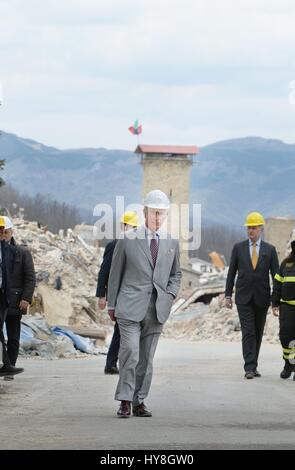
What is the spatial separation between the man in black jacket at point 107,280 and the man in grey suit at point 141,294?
2393mm

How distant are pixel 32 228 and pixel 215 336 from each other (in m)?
14.1

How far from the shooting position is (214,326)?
138 feet

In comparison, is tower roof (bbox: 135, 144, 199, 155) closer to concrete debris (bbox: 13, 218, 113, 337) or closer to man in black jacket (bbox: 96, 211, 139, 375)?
concrete debris (bbox: 13, 218, 113, 337)

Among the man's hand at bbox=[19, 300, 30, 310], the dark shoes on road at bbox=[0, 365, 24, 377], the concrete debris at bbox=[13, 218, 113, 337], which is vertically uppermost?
the man's hand at bbox=[19, 300, 30, 310]

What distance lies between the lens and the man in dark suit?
16891 millimetres

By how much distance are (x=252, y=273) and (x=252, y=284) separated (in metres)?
0.15

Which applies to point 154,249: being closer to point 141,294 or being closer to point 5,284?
point 141,294

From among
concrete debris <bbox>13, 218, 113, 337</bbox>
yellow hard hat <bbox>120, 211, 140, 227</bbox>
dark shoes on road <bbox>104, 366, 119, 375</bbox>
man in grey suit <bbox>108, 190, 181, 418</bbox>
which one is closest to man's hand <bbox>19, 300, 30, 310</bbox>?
dark shoes on road <bbox>104, 366, 119, 375</bbox>

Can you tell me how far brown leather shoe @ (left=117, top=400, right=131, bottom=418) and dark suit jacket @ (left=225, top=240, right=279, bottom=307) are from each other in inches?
200

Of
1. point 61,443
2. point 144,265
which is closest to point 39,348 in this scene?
point 144,265

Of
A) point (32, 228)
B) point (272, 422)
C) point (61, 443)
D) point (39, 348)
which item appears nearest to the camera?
point (61, 443)

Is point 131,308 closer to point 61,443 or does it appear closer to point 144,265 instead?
point 144,265

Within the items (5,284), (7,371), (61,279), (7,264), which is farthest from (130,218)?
(61,279)
